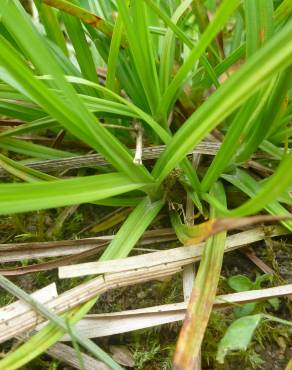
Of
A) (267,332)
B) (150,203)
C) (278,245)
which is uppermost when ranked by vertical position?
(150,203)

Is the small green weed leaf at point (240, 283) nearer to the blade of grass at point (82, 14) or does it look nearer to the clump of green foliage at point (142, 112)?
the clump of green foliage at point (142, 112)

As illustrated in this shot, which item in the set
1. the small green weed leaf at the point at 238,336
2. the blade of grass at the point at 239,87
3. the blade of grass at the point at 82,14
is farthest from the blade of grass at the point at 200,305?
the blade of grass at the point at 82,14

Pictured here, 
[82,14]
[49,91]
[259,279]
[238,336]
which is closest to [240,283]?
[259,279]

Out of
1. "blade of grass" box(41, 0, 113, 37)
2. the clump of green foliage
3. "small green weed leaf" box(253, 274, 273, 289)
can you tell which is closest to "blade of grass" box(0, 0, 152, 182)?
the clump of green foliage

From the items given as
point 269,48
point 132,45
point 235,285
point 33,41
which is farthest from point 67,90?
point 235,285

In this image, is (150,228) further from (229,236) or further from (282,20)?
(282,20)

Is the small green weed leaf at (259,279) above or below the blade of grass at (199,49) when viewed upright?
below

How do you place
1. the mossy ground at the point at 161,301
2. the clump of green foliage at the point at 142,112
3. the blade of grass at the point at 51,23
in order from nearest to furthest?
the clump of green foliage at the point at 142,112, the mossy ground at the point at 161,301, the blade of grass at the point at 51,23

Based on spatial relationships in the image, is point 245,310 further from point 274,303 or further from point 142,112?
point 142,112

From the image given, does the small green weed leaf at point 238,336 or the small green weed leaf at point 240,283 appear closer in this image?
the small green weed leaf at point 238,336
